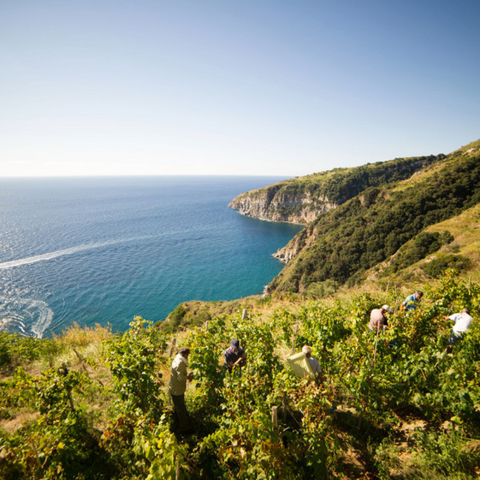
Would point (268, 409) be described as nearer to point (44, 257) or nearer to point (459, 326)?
point (459, 326)

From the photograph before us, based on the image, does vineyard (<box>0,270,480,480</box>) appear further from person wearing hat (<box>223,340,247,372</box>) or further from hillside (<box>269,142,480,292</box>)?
hillside (<box>269,142,480,292</box>)

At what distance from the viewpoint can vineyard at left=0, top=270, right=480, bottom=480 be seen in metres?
3.83

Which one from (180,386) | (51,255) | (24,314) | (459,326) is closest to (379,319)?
(459,326)

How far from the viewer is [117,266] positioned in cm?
6081

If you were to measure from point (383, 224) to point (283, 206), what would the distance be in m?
85.1

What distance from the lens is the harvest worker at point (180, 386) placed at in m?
5.26

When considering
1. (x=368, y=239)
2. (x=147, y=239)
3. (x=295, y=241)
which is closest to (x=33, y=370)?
(x=368, y=239)

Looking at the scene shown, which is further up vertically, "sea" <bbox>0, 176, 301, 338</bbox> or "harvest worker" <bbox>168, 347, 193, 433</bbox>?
"harvest worker" <bbox>168, 347, 193, 433</bbox>

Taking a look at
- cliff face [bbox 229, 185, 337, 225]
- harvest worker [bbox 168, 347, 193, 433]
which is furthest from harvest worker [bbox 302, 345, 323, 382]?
cliff face [bbox 229, 185, 337, 225]

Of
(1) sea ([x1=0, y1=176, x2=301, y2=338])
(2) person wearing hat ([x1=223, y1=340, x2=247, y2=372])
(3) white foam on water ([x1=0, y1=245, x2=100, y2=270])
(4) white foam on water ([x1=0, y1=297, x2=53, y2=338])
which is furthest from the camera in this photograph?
(3) white foam on water ([x1=0, y1=245, x2=100, y2=270])

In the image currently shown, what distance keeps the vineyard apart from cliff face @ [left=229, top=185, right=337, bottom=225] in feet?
390

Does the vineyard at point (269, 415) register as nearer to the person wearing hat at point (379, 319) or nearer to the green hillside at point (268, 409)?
the green hillside at point (268, 409)

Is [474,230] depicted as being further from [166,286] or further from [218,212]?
[218,212]

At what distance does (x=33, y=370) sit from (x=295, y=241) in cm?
7029
